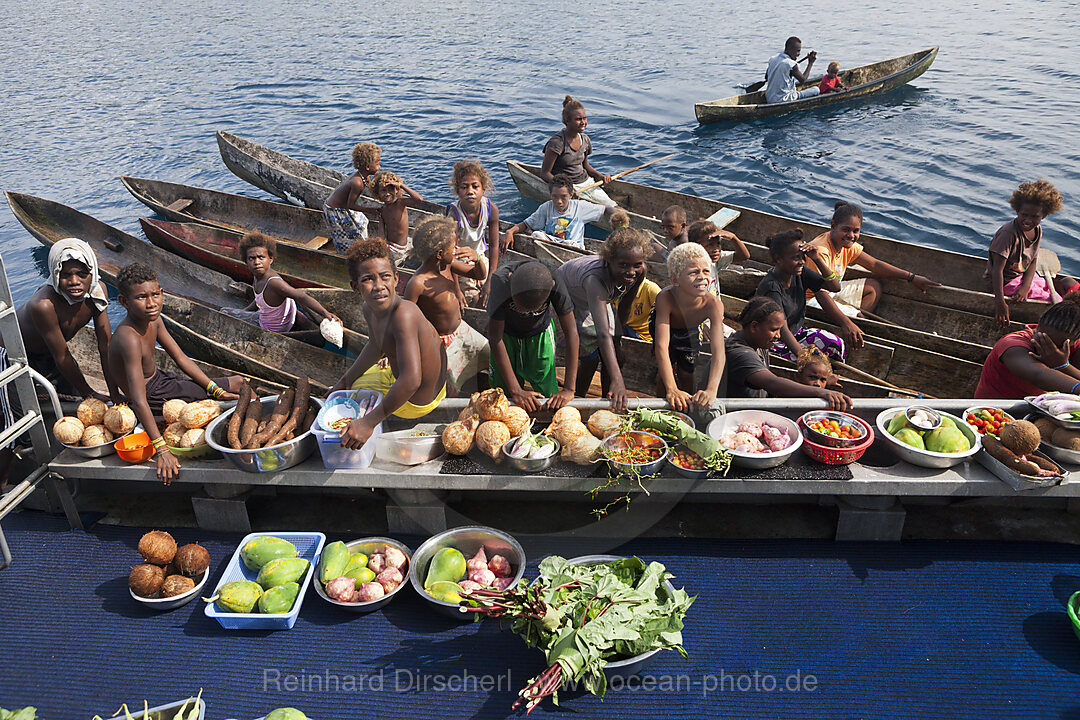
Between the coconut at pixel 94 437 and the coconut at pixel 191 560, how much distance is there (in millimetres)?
1009

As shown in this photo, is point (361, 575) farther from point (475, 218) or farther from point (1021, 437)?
point (475, 218)

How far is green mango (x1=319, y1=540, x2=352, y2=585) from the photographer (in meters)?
3.93

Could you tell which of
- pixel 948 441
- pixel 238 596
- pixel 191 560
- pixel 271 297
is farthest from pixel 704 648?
pixel 271 297

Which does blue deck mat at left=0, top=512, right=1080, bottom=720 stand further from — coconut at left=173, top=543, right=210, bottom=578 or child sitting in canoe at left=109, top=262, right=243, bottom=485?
child sitting in canoe at left=109, top=262, right=243, bottom=485

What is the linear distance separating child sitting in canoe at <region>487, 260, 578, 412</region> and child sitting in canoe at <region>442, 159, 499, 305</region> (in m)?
1.74

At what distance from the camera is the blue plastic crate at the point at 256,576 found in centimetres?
379

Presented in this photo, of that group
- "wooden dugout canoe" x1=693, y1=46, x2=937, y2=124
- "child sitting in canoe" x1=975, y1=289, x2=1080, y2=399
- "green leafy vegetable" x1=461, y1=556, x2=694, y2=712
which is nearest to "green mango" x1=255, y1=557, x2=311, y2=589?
"green leafy vegetable" x1=461, y1=556, x2=694, y2=712

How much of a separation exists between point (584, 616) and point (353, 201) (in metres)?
6.11

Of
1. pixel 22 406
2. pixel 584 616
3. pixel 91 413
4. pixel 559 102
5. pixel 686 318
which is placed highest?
pixel 559 102

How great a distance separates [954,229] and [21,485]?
13.8 meters

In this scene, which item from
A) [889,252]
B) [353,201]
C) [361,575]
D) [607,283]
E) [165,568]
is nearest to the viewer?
[361,575]

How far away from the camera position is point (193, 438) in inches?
173

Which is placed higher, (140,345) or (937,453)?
(140,345)

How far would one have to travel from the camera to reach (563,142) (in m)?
9.43
